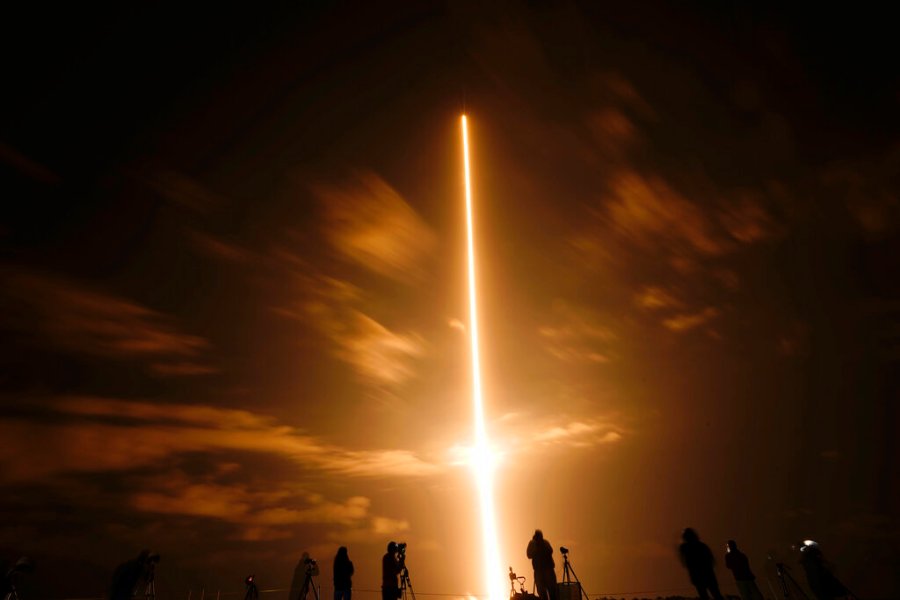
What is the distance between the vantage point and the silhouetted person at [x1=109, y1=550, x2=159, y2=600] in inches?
380

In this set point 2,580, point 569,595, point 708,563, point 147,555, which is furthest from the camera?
point 569,595

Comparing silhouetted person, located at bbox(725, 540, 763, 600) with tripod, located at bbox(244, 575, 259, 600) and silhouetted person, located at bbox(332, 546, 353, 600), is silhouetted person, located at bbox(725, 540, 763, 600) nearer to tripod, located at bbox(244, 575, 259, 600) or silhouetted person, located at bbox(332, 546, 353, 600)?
silhouetted person, located at bbox(332, 546, 353, 600)

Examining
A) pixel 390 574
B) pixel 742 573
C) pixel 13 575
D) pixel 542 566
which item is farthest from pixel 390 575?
pixel 13 575

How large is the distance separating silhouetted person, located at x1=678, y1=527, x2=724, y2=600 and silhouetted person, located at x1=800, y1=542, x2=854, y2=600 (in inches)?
77.4

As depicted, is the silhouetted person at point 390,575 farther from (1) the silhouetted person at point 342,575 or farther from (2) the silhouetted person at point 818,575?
(2) the silhouetted person at point 818,575

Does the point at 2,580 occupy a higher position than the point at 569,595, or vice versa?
the point at 2,580

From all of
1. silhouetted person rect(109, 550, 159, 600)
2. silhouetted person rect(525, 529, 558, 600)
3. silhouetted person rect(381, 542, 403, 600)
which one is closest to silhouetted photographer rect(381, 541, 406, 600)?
silhouetted person rect(381, 542, 403, 600)

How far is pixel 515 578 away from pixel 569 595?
14.8 ft

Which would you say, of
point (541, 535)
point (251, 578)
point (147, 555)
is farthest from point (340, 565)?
point (251, 578)

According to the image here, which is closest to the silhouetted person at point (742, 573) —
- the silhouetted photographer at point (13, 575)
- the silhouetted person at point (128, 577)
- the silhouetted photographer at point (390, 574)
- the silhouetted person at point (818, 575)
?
the silhouetted person at point (818, 575)

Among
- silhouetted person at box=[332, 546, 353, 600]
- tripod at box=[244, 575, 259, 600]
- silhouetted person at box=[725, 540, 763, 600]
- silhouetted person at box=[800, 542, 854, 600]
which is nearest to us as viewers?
silhouetted person at box=[800, 542, 854, 600]

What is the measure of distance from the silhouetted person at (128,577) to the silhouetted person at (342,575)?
189 inches

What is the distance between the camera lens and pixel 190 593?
64.3 ft

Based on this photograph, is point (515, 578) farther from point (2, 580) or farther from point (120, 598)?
point (2, 580)
